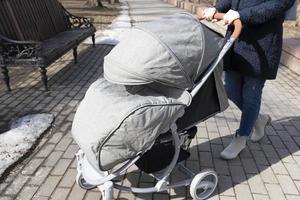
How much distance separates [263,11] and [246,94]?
816 mm

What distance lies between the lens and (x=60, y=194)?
3102mm

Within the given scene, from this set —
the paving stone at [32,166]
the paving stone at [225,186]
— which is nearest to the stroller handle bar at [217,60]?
the paving stone at [225,186]

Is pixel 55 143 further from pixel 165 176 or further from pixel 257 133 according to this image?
pixel 257 133

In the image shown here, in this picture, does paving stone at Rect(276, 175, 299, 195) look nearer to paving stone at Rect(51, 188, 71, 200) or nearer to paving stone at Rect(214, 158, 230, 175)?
paving stone at Rect(214, 158, 230, 175)

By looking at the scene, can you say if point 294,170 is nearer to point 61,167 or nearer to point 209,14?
point 209,14

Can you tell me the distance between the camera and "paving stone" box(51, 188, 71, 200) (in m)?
3.06

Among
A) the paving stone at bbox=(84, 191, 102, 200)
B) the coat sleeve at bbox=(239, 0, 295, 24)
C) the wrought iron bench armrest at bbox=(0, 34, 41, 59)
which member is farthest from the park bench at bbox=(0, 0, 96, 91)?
the coat sleeve at bbox=(239, 0, 295, 24)

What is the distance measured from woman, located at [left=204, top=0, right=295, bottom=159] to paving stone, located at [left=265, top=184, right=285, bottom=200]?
53 centimetres

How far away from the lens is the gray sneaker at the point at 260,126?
12.8 ft

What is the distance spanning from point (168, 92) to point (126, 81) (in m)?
0.36

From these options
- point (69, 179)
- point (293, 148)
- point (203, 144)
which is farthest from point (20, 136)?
point (293, 148)

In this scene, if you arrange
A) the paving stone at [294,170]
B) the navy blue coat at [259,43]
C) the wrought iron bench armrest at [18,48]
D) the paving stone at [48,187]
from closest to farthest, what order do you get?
the navy blue coat at [259,43]
the paving stone at [48,187]
the paving stone at [294,170]
the wrought iron bench armrest at [18,48]

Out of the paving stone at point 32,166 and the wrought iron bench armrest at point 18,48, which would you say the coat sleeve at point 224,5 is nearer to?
the paving stone at point 32,166

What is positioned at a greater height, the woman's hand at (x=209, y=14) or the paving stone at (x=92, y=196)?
the woman's hand at (x=209, y=14)
